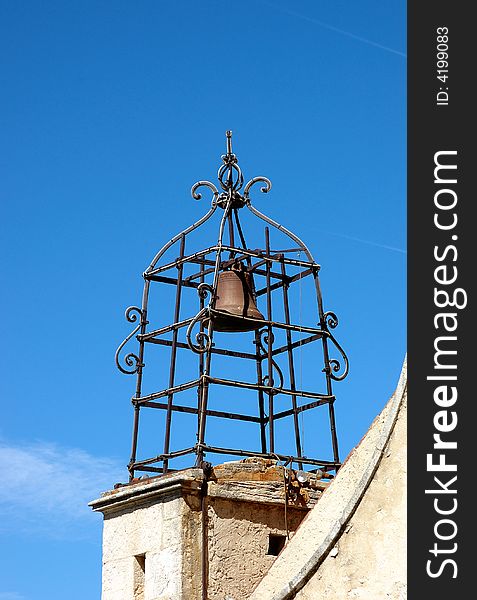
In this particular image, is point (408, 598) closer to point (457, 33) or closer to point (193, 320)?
point (457, 33)

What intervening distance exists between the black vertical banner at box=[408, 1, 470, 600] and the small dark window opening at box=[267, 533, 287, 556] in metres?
4.40

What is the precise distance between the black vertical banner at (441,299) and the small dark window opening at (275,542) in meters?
4.40

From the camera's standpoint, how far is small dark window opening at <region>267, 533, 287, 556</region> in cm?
1134

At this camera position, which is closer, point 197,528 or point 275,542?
point 197,528

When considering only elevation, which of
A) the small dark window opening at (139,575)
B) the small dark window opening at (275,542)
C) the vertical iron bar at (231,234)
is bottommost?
the small dark window opening at (139,575)

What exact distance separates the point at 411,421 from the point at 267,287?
520 cm

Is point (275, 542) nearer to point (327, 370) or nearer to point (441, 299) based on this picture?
point (327, 370)

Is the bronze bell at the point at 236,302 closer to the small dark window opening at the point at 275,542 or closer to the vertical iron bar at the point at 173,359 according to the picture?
the vertical iron bar at the point at 173,359

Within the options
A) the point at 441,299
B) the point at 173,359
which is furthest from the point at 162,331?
the point at 441,299

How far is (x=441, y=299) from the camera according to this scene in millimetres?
7008

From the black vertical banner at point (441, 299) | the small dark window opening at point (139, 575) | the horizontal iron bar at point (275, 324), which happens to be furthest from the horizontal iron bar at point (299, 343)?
the black vertical banner at point (441, 299)

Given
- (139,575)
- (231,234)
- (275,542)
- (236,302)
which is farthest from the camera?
(231,234)

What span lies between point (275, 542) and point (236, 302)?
2.24m

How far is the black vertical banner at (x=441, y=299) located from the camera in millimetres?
6727
